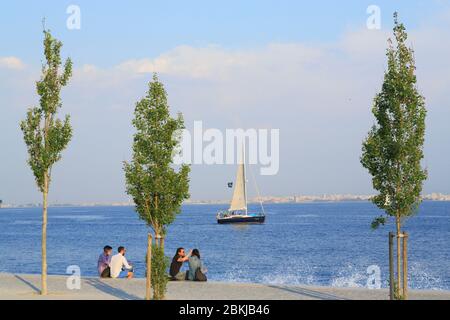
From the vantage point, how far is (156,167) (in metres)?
19.1

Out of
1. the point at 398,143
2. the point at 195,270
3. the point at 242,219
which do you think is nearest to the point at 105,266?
the point at 195,270

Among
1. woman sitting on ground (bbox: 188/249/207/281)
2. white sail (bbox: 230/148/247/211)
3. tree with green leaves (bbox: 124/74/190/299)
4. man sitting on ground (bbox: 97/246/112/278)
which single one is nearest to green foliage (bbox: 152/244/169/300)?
tree with green leaves (bbox: 124/74/190/299)

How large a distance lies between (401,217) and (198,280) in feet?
28.3

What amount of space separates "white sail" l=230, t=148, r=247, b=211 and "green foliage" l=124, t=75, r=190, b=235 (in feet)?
316

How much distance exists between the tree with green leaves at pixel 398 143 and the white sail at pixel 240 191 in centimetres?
9621

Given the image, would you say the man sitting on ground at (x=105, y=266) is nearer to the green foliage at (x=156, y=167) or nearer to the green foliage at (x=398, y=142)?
the green foliage at (x=156, y=167)

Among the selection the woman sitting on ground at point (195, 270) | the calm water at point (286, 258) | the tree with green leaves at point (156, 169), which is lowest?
the calm water at point (286, 258)

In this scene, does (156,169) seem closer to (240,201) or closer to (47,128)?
(47,128)

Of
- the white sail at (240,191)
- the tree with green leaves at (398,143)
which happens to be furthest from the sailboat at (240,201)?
the tree with green leaves at (398,143)

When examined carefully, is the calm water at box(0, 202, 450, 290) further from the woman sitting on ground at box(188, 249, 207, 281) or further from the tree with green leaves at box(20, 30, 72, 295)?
the tree with green leaves at box(20, 30, 72, 295)

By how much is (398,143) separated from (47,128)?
412 inches

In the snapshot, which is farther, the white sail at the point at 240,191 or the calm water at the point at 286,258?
the white sail at the point at 240,191

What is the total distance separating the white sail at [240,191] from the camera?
117375 mm
